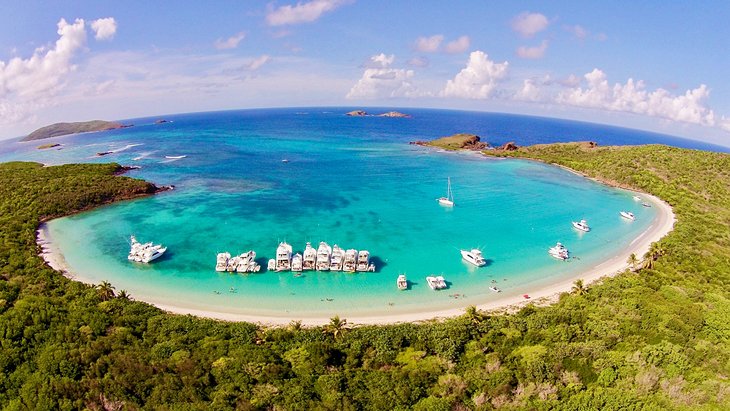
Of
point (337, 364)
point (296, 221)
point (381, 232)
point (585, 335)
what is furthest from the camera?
point (296, 221)

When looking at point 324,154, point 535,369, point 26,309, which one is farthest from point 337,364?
point 324,154

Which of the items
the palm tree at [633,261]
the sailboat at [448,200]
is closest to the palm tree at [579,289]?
the palm tree at [633,261]

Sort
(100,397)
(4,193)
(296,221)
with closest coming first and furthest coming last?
(100,397)
(296,221)
(4,193)

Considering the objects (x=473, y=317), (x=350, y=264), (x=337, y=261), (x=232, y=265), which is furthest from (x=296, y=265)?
(x=473, y=317)

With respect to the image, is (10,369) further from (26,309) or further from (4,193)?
(4,193)

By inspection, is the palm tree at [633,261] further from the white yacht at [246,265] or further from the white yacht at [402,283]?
the white yacht at [246,265]

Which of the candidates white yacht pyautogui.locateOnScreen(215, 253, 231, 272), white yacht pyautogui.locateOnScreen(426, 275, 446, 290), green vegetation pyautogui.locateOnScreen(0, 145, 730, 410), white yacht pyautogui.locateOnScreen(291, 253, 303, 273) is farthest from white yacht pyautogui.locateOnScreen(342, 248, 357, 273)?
white yacht pyautogui.locateOnScreen(215, 253, 231, 272)
